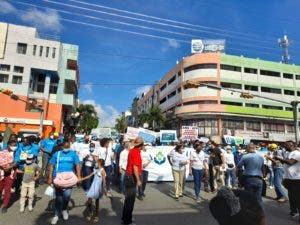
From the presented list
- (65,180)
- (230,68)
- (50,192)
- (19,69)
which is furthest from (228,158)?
(230,68)

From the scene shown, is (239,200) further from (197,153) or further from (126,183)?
(197,153)

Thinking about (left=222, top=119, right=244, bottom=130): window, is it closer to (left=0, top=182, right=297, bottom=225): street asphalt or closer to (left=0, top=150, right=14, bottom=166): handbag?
(left=0, top=182, right=297, bottom=225): street asphalt

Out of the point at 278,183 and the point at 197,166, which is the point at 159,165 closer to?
the point at 197,166

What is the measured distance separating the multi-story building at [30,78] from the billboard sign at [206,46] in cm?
2254

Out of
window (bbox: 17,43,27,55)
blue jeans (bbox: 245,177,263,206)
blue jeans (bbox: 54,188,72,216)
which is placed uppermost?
window (bbox: 17,43,27,55)

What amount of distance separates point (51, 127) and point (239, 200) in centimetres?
4274

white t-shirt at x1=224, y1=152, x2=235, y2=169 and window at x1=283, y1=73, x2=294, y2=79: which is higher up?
window at x1=283, y1=73, x2=294, y2=79

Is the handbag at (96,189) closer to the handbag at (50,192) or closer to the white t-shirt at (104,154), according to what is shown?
the handbag at (50,192)

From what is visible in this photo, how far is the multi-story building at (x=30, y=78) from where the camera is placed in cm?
4159

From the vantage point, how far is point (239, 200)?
268 centimetres

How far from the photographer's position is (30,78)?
139 ft

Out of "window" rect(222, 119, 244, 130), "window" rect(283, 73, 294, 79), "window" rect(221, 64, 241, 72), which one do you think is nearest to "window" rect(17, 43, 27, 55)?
"window" rect(221, 64, 241, 72)

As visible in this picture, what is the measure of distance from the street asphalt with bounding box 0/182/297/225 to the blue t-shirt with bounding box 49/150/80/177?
113 cm

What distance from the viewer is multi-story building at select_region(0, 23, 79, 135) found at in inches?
1638
